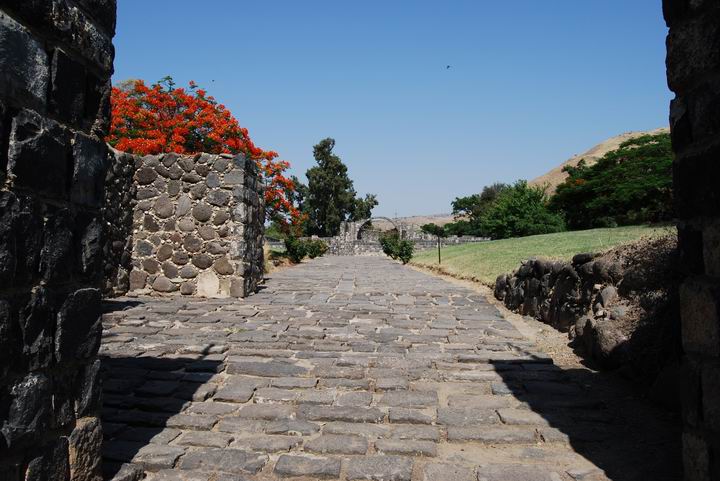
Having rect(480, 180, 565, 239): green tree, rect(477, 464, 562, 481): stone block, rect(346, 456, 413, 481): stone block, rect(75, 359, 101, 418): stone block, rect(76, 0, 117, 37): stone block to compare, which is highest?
rect(480, 180, 565, 239): green tree

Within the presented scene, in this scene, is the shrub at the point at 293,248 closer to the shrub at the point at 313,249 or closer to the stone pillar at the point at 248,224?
the shrub at the point at 313,249

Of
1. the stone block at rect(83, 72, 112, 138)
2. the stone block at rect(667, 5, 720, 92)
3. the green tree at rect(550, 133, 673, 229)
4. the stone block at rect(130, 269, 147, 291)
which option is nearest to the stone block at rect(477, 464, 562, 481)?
the stone block at rect(667, 5, 720, 92)

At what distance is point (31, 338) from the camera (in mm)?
2143

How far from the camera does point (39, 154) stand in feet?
7.14

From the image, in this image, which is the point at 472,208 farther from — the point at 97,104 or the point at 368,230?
the point at 97,104

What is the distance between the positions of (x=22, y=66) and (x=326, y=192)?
5457 cm

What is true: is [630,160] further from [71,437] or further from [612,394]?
[71,437]

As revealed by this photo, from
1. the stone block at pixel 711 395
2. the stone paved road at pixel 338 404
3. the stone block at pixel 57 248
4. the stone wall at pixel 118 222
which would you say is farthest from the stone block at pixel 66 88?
the stone wall at pixel 118 222

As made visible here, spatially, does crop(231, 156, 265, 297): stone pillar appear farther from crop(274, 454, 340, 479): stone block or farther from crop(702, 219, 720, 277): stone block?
crop(702, 219, 720, 277): stone block

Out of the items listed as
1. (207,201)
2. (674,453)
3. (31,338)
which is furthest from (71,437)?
(207,201)

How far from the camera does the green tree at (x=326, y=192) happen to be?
5562 centimetres

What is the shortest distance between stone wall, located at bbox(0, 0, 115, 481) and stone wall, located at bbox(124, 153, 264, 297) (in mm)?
7288

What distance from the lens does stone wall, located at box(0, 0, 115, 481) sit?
2027 millimetres

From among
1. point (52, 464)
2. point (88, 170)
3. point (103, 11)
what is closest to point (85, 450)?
point (52, 464)
